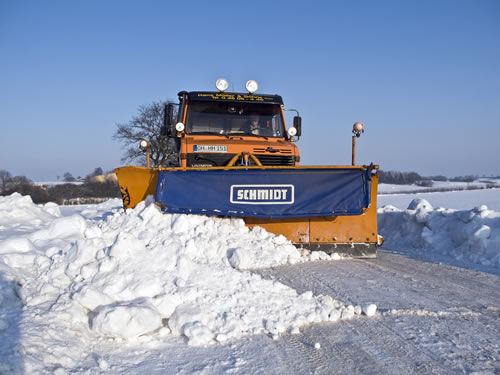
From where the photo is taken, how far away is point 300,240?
5926 mm

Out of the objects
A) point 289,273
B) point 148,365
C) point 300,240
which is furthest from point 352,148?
point 148,365

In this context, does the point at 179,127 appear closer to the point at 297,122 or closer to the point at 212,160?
the point at 212,160

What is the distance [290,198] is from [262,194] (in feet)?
1.36

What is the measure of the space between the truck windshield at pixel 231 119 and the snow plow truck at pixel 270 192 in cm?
41

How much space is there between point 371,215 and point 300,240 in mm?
1156

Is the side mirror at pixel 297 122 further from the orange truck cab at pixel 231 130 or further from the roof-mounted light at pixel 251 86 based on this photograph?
the roof-mounted light at pixel 251 86

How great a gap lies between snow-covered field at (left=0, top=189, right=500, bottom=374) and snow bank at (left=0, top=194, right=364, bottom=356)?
0.04 ft

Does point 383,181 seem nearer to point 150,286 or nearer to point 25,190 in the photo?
point 25,190

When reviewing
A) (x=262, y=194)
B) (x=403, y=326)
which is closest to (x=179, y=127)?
(x=262, y=194)

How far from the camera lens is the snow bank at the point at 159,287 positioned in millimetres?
3131

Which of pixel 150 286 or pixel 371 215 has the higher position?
pixel 371 215

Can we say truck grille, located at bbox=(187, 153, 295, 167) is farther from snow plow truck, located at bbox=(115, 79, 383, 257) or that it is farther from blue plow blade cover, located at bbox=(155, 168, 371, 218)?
blue plow blade cover, located at bbox=(155, 168, 371, 218)

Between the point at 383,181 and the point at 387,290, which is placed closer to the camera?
the point at 387,290

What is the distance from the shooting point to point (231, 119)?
7254mm
